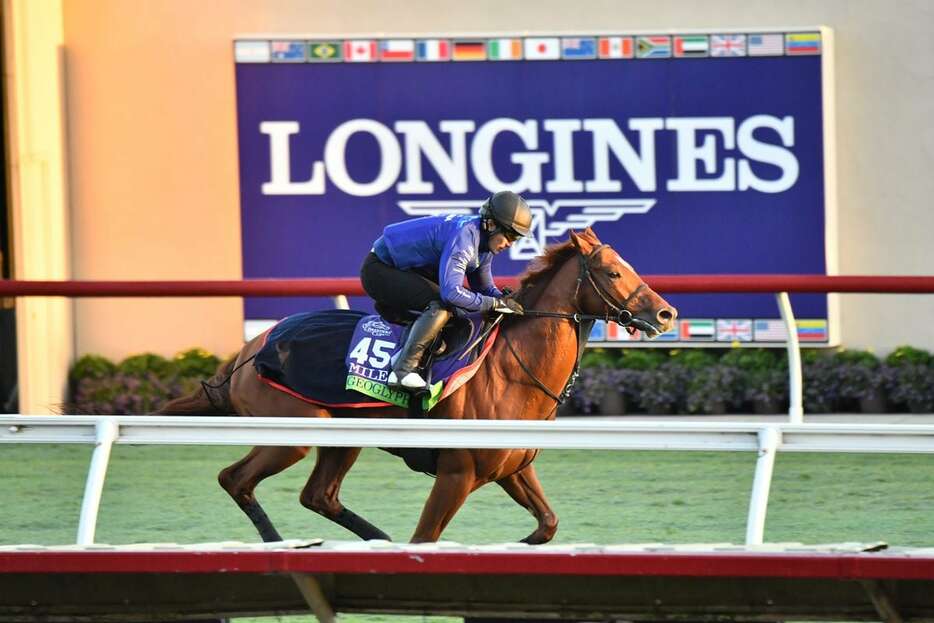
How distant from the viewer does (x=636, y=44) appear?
10938 millimetres

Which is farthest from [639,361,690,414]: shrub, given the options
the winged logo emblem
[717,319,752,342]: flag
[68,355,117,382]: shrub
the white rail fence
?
the white rail fence

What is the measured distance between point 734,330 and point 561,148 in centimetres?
162

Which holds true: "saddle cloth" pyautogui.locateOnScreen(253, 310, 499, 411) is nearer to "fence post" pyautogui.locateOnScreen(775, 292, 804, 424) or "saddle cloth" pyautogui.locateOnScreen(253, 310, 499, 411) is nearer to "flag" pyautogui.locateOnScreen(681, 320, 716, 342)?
"fence post" pyautogui.locateOnScreen(775, 292, 804, 424)

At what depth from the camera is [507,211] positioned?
18.9 feet

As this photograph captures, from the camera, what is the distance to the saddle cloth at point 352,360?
5723mm

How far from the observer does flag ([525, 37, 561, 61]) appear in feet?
36.0

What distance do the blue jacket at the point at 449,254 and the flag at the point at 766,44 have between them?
5.29 metres

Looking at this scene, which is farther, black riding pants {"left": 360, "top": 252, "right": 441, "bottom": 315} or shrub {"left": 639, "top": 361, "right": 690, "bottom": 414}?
shrub {"left": 639, "top": 361, "right": 690, "bottom": 414}

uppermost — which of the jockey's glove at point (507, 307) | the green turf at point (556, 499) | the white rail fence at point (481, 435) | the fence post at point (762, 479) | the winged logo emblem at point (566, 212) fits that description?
the winged logo emblem at point (566, 212)

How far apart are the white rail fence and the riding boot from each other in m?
1.40

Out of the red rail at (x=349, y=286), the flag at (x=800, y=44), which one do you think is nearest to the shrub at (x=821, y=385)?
the flag at (x=800, y=44)

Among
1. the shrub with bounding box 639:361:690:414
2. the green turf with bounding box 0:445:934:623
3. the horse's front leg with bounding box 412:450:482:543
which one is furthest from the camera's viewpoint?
the shrub with bounding box 639:361:690:414

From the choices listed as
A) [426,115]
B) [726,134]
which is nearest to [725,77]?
[726,134]

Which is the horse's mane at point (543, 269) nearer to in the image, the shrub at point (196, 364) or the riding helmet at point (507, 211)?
the riding helmet at point (507, 211)
